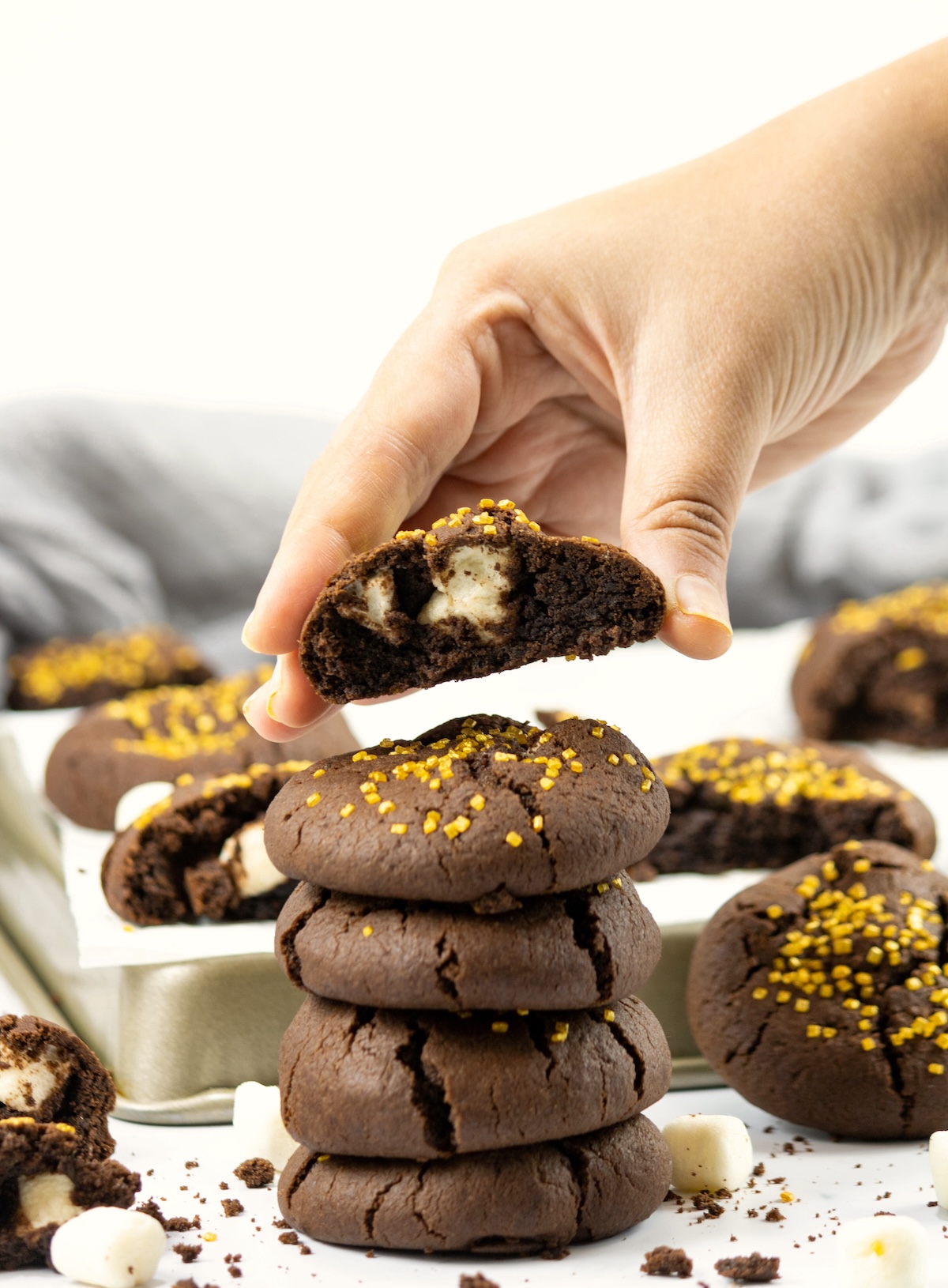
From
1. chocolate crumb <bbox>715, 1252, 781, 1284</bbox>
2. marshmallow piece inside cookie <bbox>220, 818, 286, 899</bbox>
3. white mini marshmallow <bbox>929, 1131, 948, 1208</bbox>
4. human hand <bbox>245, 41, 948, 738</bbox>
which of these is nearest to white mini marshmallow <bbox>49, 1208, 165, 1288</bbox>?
chocolate crumb <bbox>715, 1252, 781, 1284</bbox>

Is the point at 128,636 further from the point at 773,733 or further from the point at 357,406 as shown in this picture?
the point at 357,406

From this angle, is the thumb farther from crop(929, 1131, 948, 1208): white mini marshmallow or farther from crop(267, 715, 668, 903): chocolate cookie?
crop(929, 1131, 948, 1208): white mini marshmallow

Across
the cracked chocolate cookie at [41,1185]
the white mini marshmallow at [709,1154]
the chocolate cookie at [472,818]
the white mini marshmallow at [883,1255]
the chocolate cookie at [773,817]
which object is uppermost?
the chocolate cookie at [472,818]

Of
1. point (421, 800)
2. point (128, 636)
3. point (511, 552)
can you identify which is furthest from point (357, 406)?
point (128, 636)

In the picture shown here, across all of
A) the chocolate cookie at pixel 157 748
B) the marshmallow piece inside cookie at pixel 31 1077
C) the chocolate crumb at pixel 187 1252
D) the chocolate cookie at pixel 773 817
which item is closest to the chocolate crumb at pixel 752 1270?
the chocolate crumb at pixel 187 1252

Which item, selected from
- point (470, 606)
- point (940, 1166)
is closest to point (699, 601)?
point (470, 606)

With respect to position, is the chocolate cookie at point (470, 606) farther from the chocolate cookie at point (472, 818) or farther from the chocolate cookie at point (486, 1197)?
the chocolate cookie at point (486, 1197)
